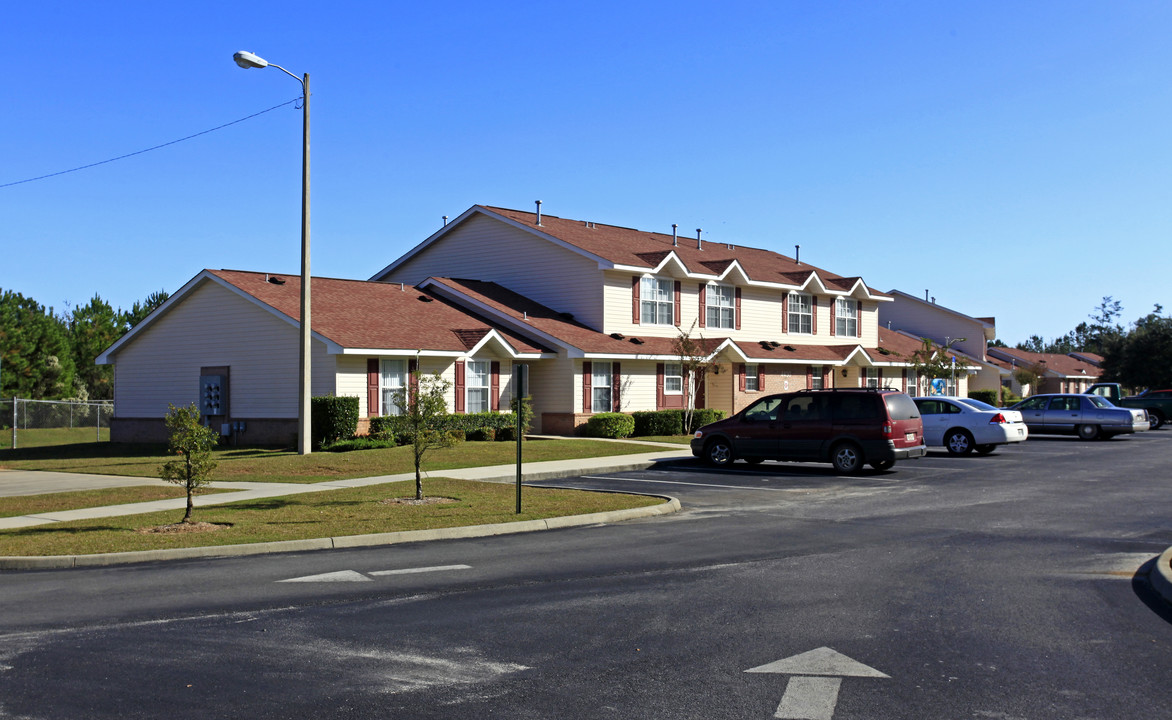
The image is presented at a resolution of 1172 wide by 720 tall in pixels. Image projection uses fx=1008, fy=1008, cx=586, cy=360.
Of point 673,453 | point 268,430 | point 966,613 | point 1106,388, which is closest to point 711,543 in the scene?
point 966,613

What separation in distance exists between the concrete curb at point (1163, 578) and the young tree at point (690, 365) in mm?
27203

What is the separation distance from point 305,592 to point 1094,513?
11766 millimetres

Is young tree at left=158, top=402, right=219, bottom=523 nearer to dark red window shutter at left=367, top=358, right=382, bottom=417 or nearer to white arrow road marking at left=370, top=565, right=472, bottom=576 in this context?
white arrow road marking at left=370, top=565, right=472, bottom=576

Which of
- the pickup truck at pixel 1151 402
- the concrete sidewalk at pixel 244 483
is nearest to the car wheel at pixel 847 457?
the concrete sidewalk at pixel 244 483

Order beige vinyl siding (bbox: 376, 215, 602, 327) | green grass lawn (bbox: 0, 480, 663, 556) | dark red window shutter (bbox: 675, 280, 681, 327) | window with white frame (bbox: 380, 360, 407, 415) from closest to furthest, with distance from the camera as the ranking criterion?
green grass lawn (bbox: 0, 480, 663, 556) → window with white frame (bbox: 380, 360, 407, 415) → beige vinyl siding (bbox: 376, 215, 602, 327) → dark red window shutter (bbox: 675, 280, 681, 327)

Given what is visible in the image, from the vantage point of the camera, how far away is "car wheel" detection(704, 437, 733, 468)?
23516 mm

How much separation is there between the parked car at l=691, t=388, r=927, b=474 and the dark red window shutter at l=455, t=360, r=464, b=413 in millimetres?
11583

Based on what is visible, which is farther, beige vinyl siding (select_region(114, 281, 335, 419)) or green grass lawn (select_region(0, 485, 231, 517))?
beige vinyl siding (select_region(114, 281, 335, 419))

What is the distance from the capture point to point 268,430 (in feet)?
99.7

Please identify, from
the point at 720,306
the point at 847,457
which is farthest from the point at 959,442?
the point at 720,306

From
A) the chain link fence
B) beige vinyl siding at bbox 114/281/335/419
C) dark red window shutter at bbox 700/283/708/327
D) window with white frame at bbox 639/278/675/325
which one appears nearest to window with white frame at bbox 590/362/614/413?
window with white frame at bbox 639/278/675/325

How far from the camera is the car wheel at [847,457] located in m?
21.7

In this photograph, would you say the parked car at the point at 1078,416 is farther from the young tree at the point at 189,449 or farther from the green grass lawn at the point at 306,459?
the young tree at the point at 189,449

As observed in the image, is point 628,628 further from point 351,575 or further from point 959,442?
point 959,442
